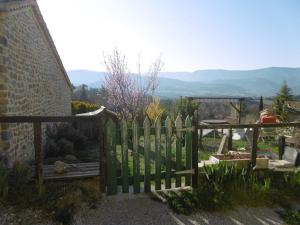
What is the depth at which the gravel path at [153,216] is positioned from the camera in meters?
3.91

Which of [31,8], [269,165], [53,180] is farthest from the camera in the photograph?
[31,8]

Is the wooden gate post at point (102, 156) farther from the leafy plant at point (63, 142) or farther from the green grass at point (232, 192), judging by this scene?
the leafy plant at point (63, 142)

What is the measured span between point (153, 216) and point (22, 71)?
450cm

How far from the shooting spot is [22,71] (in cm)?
624

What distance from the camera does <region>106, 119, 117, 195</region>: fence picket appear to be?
14.9 feet

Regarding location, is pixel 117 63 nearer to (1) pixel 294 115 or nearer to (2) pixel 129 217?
(1) pixel 294 115

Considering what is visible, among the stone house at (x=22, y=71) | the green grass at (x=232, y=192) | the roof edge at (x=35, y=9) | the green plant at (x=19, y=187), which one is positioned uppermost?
the roof edge at (x=35, y=9)

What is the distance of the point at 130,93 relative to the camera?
47.0ft

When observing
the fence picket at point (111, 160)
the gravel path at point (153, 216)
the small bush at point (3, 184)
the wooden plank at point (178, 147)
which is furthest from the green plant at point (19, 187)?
the wooden plank at point (178, 147)

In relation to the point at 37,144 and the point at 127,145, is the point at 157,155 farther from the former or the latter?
the point at 37,144

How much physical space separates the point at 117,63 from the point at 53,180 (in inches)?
434

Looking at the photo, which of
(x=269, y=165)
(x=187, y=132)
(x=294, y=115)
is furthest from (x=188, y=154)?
(x=294, y=115)

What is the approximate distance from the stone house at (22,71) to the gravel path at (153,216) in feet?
7.33

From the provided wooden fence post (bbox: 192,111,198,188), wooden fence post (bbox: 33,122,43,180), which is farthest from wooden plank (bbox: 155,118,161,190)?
wooden fence post (bbox: 33,122,43,180)
